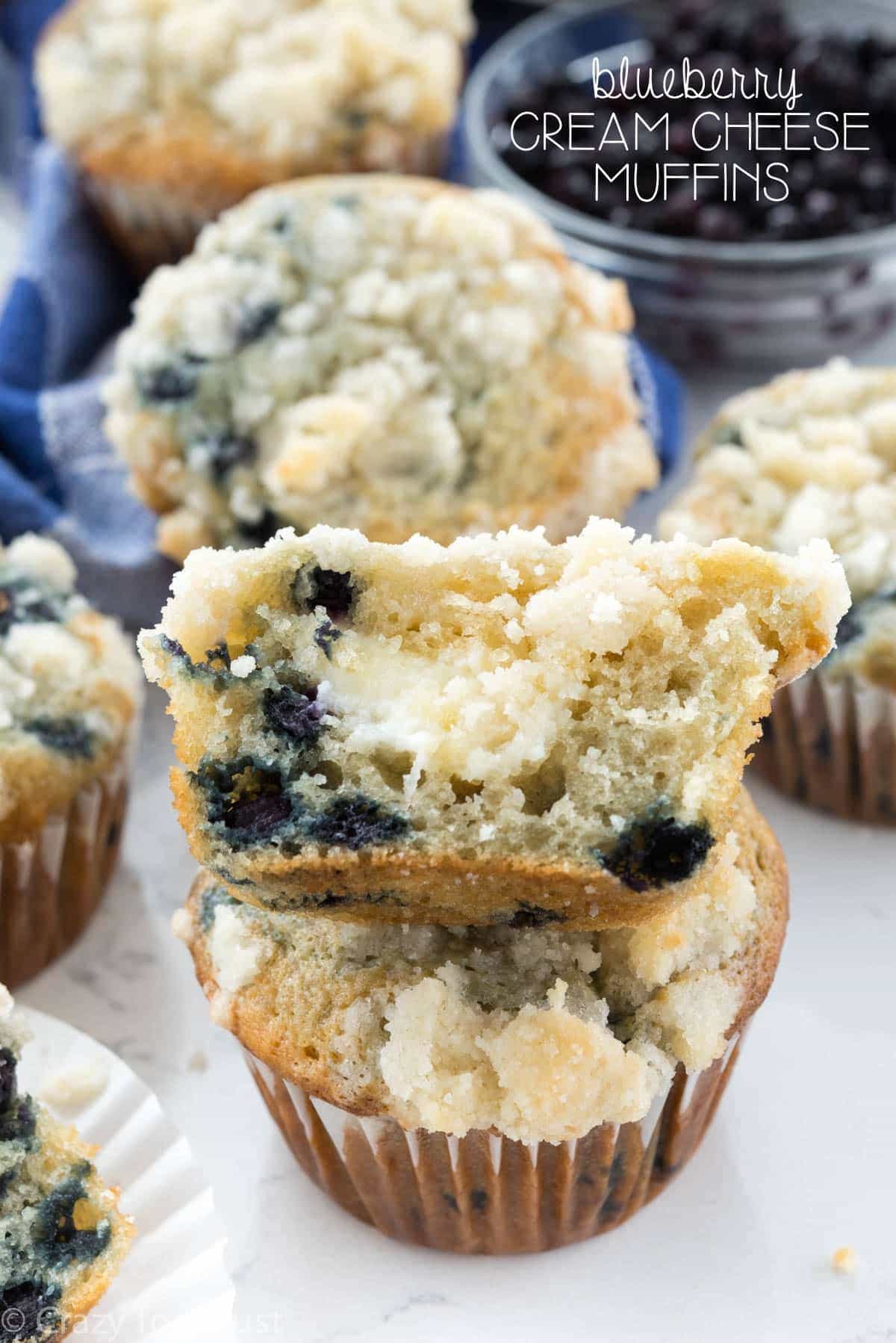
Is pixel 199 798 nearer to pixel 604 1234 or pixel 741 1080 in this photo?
pixel 604 1234

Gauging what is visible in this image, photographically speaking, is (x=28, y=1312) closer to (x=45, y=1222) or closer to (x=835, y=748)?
(x=45, y=1222)

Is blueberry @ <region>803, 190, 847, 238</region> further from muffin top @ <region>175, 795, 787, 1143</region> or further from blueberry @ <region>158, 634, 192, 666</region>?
blueberry @ <region>158, 634, 192, 666</region>

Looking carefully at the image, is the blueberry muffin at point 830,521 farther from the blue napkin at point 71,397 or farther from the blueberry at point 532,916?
the blueberry at point 532,916

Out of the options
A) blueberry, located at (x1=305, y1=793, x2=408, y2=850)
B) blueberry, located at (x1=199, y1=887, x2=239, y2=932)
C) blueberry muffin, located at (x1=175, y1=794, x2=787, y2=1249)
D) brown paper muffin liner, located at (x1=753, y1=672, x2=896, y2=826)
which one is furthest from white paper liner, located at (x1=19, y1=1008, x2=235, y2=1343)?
brown paper muffin liner, located at (x1=753, y1=672, x2=896, y2=826)

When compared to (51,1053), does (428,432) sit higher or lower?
higher

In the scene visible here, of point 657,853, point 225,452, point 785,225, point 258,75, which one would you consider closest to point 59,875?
point 225,452

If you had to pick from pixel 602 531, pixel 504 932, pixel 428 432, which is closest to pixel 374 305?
pixel 428 432

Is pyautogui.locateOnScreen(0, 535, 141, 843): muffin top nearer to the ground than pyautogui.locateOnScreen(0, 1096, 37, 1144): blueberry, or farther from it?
farther from it
